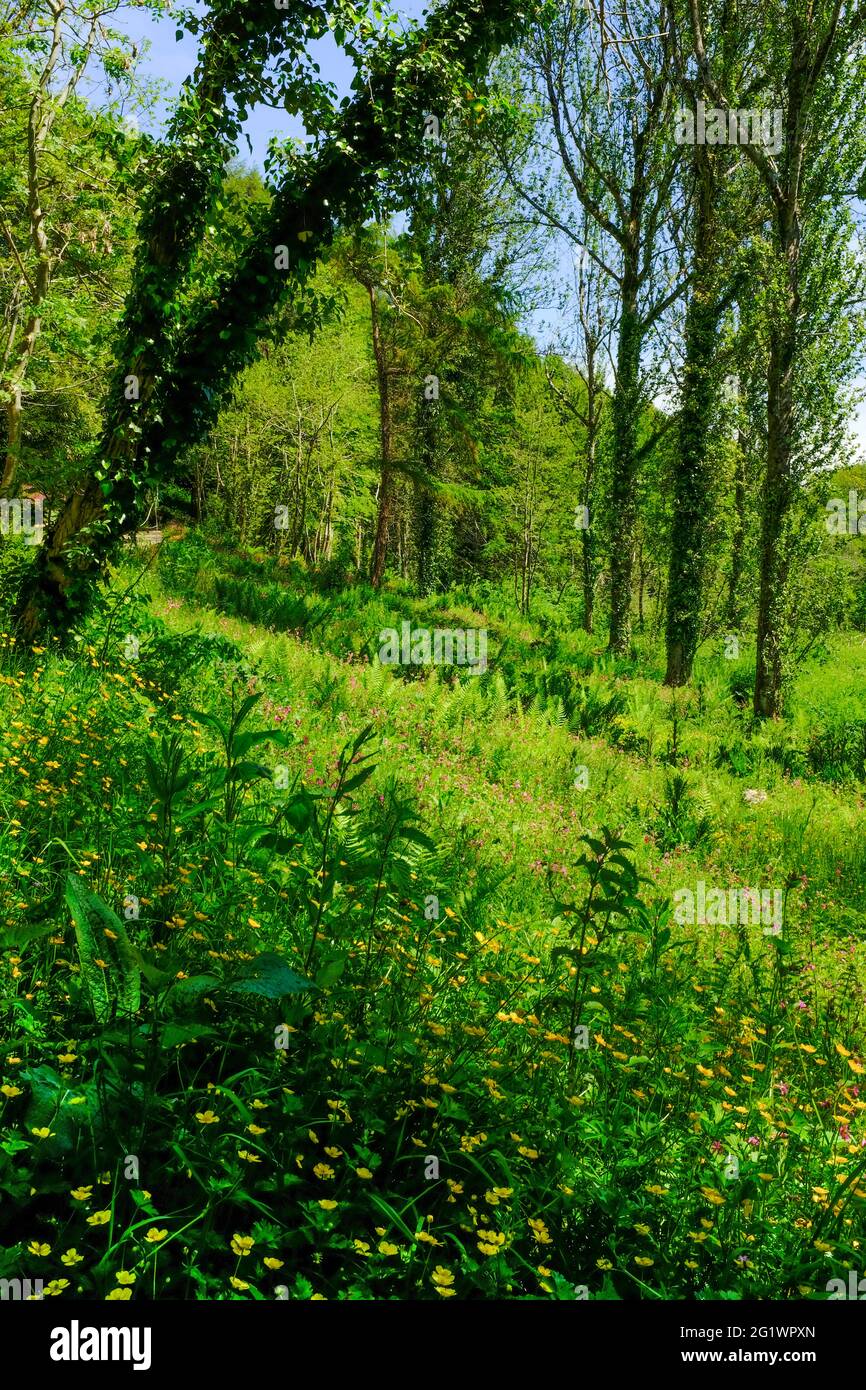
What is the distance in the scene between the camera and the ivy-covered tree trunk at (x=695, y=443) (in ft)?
53.6

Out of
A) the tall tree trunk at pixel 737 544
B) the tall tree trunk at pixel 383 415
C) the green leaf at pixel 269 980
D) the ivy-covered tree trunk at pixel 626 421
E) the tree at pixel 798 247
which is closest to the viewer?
the green leaf at pixel 269 980

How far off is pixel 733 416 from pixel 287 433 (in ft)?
64.2

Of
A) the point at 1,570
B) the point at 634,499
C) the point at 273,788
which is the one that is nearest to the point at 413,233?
the point at 1,570

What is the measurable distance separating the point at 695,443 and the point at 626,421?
2937 mm

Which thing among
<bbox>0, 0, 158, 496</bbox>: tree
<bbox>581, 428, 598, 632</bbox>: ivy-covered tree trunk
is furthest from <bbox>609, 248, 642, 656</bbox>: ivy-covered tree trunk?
<bbox>0, 0, 158, 496</bbox>: tree

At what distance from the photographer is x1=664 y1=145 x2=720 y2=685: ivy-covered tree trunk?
53.6ft

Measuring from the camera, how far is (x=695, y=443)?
16.9m

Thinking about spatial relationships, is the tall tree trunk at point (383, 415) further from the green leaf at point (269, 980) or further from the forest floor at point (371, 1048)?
the green leaf at point (269, 980)

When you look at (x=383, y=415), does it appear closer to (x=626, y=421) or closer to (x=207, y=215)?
(x=626, y=421)

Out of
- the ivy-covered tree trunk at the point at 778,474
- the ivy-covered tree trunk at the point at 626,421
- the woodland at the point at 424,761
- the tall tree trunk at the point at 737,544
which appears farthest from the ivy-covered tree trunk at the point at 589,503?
the ivy-covered tree trunk at the point at 778,474

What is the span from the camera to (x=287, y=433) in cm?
3155

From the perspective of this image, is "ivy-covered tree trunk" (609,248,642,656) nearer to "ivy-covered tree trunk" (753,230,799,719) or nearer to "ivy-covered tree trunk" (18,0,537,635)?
"ivy-covered tree trunk" (753,230,799,719)

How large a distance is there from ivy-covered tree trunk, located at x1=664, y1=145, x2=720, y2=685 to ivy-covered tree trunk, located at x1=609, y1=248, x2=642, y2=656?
7.54ft

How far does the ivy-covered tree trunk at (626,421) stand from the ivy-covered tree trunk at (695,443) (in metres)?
2.30
